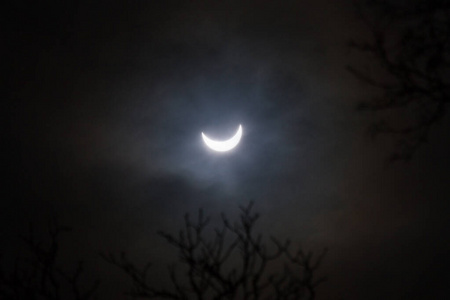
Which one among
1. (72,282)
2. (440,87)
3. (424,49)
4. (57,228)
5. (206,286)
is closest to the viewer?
(440,87)

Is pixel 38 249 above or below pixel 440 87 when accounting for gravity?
above

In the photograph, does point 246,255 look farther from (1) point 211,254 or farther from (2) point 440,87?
(2) point 440,87

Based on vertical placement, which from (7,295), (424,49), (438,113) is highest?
(7,295)

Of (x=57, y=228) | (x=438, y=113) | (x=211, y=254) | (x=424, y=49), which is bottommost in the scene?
(x=438, y=113)

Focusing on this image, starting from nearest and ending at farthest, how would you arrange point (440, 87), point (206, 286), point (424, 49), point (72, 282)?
point (440, 87) < point (424, 49) < point (72, 282) < point (206, 286)

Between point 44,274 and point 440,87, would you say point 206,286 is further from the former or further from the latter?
point 440,87

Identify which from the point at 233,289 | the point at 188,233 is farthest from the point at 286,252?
the point at 188,233

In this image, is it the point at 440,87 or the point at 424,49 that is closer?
the point at 440,87

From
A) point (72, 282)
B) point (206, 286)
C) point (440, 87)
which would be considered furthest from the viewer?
point (206, 286)

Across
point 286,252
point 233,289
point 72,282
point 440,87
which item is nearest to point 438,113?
point 440,87
